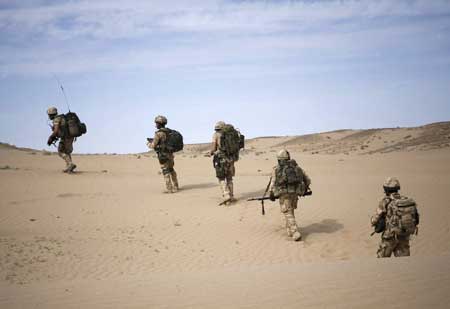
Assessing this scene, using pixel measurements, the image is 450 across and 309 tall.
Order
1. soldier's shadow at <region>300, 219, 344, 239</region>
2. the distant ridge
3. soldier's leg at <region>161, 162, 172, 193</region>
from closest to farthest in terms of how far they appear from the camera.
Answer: soldier's shadow at <region>300, 219, 344, 239</region> → soldier's leg at <region>161, 162, 172, 193</region> → the distant ridge

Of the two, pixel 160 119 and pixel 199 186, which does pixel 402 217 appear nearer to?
pixel 160 119

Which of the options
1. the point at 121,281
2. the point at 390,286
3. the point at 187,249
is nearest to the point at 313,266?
the point at 390,286

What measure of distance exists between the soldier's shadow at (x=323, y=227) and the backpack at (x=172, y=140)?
446 cm

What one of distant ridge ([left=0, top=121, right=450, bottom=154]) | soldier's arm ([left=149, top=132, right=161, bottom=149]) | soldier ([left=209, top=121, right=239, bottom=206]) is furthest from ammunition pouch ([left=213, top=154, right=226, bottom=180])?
distant ridge ([left=0, top=121, right=450, bottom=154])

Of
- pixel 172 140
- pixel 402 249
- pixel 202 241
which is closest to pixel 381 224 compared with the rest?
pixel 402 249

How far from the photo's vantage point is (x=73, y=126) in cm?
1524

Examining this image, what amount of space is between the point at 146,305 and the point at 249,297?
101 cm

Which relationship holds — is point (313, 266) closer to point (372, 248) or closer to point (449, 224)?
point (372, 248)

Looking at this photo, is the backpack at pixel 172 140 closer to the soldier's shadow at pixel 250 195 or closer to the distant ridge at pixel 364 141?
the soldier's shadow at pixel 250 195

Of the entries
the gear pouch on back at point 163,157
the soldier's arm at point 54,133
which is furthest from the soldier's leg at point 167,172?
the soldier's arm at point 54,133

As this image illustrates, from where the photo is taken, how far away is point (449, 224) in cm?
1082

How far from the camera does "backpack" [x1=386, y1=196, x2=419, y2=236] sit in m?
6.89

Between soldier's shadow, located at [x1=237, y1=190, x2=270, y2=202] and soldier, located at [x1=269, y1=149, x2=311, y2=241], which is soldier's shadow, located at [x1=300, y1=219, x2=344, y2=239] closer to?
soldier, located at [x1=269, y1=149, x2=311, y2=241]

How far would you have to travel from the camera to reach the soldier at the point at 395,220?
22.7 ft
